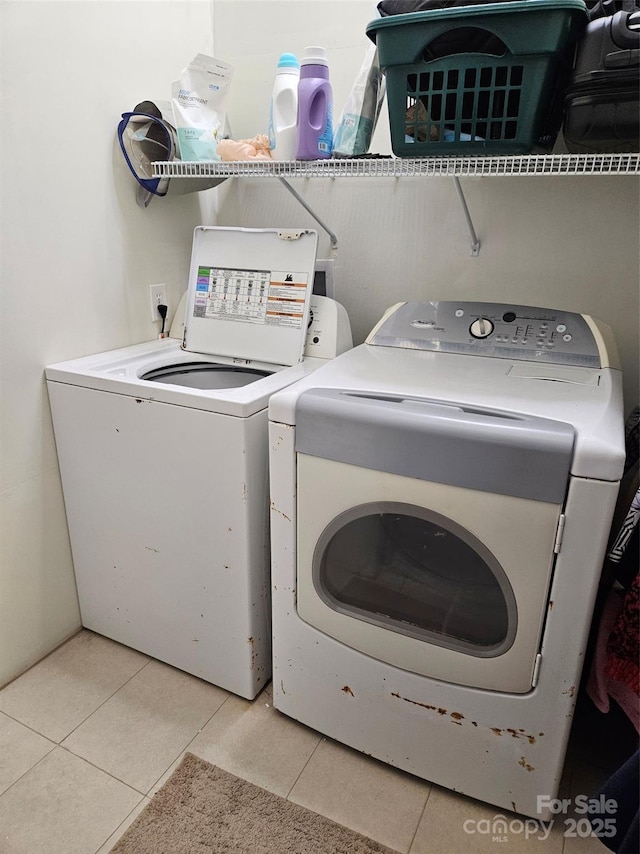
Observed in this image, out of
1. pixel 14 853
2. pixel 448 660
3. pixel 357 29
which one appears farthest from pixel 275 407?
pixel 357 29

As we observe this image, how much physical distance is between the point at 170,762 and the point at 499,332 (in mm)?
1409

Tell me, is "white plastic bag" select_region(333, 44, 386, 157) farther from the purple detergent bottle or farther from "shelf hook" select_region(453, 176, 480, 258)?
"shelf hook" select_region(453, 176, 480, 258)

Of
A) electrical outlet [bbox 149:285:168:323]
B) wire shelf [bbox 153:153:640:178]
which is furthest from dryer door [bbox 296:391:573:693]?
electrical outlet [bbox 149:285:168:323]

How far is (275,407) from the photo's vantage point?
4.26ft

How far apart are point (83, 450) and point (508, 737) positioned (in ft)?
4.30

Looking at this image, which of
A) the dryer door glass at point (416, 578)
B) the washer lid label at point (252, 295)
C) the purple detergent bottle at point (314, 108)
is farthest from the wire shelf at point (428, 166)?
the dryer door glass at point (416, 578)

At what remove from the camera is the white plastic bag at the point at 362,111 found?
1.49 m

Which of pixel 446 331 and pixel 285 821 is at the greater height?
pixel 446 331

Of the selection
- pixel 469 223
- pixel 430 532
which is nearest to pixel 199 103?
pixel 469 223

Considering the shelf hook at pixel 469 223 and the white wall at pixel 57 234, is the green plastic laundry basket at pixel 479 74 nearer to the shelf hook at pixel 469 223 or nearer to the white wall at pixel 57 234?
the shelf hook at pixel 469 223

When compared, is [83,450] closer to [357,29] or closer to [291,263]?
[291,263]

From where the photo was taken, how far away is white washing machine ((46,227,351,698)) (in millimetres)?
1464

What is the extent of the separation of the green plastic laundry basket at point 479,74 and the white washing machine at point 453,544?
472 mm

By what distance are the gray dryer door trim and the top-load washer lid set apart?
519 millimetres
